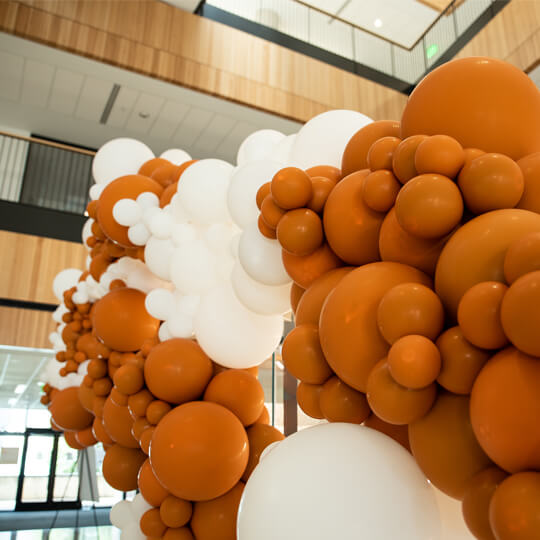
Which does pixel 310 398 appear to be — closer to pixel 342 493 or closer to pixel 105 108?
pixel 342 493

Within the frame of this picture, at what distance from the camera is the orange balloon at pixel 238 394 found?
143 cm

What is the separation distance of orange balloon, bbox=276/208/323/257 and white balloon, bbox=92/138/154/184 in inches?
57.0

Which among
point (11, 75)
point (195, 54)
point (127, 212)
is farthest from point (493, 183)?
point (11, 75)

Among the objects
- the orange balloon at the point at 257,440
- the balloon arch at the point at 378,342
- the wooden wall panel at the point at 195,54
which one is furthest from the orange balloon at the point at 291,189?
the wooden wall panel at the point at 195,54

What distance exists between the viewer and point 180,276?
1.56 meters

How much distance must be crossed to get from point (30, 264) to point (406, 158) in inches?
198

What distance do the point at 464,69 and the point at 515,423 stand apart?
1.86ft

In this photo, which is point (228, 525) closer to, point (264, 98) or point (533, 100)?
point (533, 100)

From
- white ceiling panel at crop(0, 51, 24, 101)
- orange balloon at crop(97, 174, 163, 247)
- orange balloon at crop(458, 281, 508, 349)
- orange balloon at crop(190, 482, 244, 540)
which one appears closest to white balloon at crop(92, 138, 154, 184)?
orange balloon at crop(97, 174, 163, 247)

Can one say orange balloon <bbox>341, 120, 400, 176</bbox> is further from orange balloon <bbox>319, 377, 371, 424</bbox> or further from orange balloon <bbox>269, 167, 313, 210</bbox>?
orange balloon <bbox>319, 377, 371, 424</bbox>

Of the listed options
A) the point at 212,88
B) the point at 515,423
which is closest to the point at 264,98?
the point at 212,88

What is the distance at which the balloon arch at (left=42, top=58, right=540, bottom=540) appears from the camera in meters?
0.58

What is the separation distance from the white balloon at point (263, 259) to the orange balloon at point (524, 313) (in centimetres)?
64

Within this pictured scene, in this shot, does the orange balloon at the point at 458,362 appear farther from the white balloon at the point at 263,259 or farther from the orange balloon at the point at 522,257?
the white balloon at the point at 263,259
